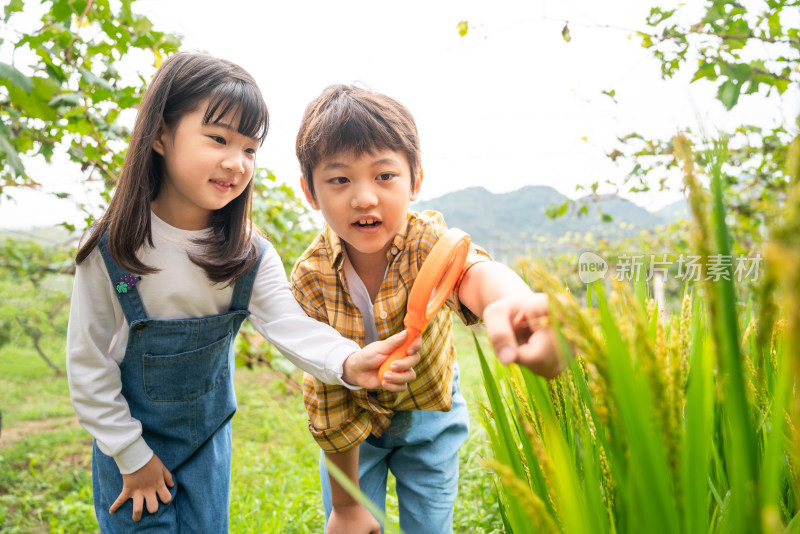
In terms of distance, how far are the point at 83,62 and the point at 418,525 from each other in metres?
2.28

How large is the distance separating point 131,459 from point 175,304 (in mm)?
443

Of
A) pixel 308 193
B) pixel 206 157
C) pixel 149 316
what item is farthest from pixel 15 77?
pixel 308 193

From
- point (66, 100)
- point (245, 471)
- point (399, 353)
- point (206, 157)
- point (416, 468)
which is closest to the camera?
point (399, 353)

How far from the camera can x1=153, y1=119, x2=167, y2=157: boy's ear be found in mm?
1513

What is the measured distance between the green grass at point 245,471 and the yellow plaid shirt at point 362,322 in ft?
0.86

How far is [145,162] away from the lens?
4.84 feet

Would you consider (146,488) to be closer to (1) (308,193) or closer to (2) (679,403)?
(1) (308,193)

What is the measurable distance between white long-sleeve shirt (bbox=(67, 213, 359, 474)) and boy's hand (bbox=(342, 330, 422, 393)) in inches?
2.3

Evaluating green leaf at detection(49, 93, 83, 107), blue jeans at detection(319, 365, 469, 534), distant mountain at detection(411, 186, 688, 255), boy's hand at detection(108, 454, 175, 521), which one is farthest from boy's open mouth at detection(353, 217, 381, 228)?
distant mountain at detection(411, 186, 688, 255)

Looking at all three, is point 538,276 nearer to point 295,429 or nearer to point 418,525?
point 418,525

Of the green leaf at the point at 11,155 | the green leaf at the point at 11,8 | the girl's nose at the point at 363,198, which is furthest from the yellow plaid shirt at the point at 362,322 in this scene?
the green leaf at the point at 11,8

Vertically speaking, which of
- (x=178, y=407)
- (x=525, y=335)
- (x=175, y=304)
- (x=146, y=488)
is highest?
(x=525, y=335)

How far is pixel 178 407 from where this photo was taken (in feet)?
5.15

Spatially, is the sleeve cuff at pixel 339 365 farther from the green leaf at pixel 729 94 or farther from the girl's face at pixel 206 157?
the green leaf at pixel 729 94
